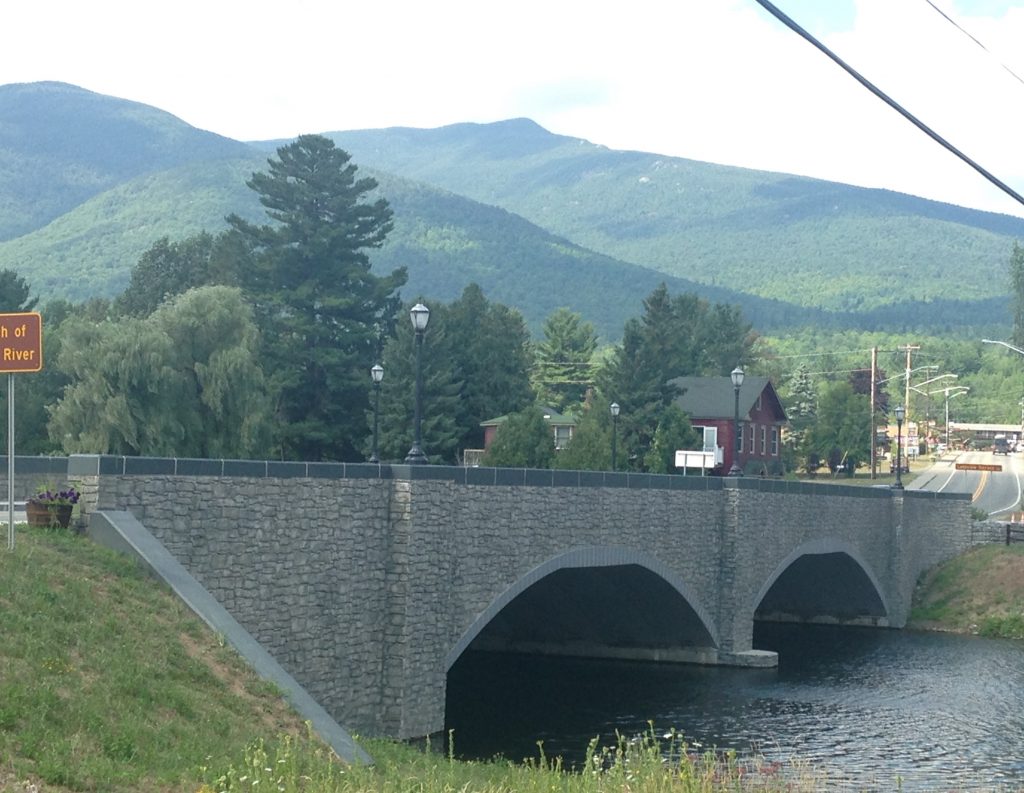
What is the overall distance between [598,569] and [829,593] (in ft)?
69.0

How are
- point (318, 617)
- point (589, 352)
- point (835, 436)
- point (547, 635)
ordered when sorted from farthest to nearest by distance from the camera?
point (589, 352) → point (835, 436) → point (547, 635) → point (318, 617)

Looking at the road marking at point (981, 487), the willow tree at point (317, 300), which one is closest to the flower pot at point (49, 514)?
the willow tree at point (317, 300)

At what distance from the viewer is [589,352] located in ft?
402

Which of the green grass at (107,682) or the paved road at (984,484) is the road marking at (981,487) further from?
the green grass at (107,682)

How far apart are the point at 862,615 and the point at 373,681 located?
3625 cm

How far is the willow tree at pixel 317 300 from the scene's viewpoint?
71875mm

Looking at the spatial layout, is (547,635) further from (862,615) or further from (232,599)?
(232,599)

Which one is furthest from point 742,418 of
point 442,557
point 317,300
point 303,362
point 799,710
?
point 442,557

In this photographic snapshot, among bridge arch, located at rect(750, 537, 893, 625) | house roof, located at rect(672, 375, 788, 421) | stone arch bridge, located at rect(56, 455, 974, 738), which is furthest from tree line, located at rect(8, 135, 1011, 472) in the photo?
stone arch bridge, located at rect(56, 455, 974, 738)

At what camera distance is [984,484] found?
103688 mm

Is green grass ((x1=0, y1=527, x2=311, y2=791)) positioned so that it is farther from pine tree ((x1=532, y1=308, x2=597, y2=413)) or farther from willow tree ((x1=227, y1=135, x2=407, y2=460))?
pine tree ((x1=532, y1=308, x2=597, y2=413))

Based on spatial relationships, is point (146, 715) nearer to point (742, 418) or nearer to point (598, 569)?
point (598, 569)

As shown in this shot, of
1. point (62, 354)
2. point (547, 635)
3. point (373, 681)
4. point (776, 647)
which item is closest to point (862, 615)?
point (776, 647)

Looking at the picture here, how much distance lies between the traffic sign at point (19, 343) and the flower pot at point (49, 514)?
187cm
